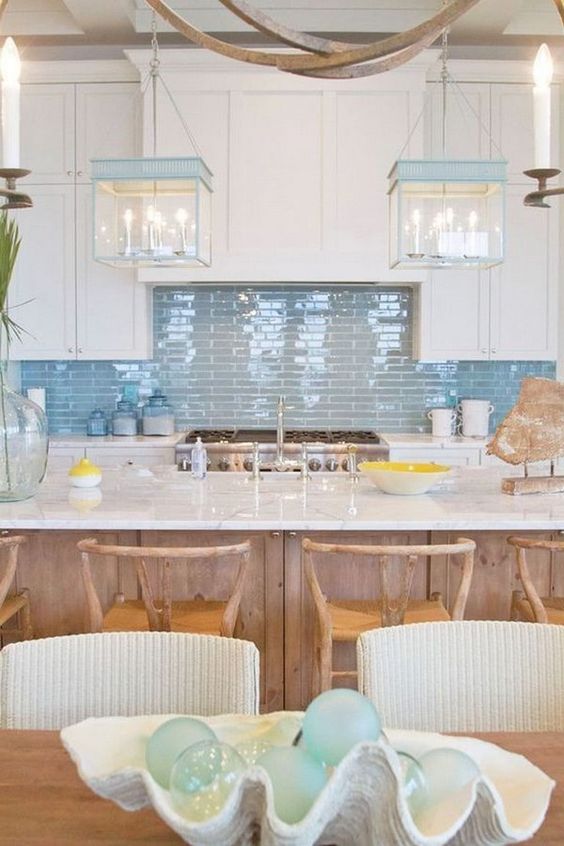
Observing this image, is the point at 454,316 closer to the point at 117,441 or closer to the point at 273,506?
the point at 117,441

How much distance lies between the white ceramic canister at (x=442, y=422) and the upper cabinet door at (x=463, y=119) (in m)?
1.46

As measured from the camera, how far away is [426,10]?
494 centimetres

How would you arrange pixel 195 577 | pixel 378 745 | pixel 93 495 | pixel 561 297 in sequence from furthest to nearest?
pixel 561 297
pixel 93 495
pixel 195 577
pixel 378 745

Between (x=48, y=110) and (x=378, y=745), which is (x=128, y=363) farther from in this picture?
(x=378, y=745)

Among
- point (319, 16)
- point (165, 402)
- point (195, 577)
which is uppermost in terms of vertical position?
point (319, 16)

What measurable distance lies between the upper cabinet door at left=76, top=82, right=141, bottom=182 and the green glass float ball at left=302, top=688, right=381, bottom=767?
180 inches

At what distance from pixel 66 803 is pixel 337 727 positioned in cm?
43

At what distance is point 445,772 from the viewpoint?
1.00 metres

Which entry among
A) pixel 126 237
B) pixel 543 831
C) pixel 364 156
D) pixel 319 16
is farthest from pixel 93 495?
pixel 319 16

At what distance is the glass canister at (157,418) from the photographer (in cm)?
534

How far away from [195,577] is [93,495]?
501 mm

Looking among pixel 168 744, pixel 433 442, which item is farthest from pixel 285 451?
pixel 168 744

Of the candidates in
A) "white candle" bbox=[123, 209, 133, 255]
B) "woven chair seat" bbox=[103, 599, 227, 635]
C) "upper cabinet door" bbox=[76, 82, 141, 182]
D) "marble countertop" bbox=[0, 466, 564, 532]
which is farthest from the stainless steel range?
"woven chair seat" bbox=[103, 599, 227, 635]

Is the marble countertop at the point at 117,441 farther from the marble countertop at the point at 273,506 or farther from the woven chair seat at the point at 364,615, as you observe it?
the woven chair seat at the point at 364,615
